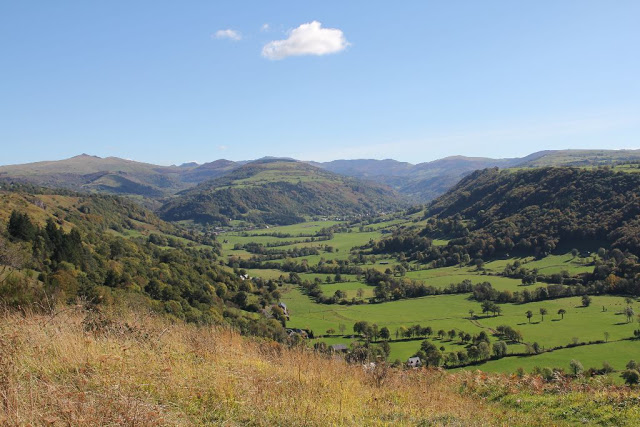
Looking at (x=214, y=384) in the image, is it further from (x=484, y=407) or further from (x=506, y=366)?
(x=506, y=366)

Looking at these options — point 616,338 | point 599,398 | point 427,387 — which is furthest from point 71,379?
point 616,338

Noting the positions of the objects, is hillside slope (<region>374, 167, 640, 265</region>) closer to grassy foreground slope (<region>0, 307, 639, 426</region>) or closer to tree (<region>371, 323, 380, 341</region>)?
tree (<region>371, 323, 380, 341</region>)

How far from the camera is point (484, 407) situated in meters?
9.29

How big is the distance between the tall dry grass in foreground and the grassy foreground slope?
0.08 ft

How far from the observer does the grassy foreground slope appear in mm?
5594

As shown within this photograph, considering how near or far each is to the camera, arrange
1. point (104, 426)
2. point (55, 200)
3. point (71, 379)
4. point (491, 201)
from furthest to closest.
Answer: point (491, 201) → point (55, 200) → point (71, 379) → point (104, 426)

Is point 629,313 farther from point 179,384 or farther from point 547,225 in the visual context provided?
point 179,384

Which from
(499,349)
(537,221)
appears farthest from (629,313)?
(537,221)

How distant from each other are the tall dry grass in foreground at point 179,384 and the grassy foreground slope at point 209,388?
0.02 meters

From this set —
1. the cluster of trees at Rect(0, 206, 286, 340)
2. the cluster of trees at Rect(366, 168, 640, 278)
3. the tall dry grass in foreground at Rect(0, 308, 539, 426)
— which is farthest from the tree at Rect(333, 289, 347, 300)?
the tall dry grass in foreground at Rect(0, 308, 539, 426)

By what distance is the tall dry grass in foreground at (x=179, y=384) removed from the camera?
5488mm

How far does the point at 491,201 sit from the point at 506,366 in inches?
5531

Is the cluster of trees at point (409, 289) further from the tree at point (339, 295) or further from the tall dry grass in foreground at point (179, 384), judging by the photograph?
the tall dry grass in foreground at point (179, 384)

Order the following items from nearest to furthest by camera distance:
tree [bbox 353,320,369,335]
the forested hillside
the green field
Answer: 1. the green field
2. tree [bbox 353,320,369,335]
3. the forested hillside
